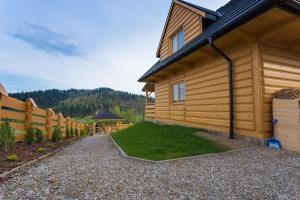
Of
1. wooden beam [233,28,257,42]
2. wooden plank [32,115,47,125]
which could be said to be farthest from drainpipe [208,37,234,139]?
wooden plank [32,115,47,125]

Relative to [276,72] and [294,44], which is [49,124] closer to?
[276,72]

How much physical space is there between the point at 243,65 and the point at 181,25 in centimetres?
580

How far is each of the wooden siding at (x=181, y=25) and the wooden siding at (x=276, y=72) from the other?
3582mm

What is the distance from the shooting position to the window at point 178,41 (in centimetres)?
1113

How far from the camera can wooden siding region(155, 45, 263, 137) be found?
586cm

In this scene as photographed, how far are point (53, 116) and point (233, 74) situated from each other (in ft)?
25.4

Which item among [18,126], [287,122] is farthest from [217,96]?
[18,126]

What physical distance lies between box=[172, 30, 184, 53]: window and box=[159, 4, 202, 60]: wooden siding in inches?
11.0

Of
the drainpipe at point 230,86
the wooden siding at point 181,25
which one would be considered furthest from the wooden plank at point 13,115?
the wooden siding at point 181,25

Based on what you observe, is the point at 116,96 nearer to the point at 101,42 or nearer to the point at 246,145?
the point at 101,42

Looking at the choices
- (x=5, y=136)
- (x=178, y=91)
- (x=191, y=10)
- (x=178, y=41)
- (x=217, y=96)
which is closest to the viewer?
(x=5, y=136)

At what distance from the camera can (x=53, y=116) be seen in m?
9.16

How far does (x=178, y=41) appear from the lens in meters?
11.4

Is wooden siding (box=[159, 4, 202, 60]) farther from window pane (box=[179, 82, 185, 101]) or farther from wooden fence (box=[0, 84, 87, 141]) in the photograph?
wooden fence (box=[0, 84, 87, 141])
